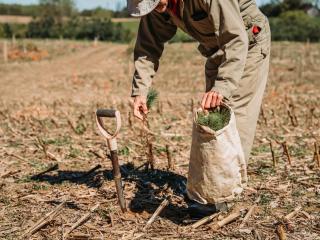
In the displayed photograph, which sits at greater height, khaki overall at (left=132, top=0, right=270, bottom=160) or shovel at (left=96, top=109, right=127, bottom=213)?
khaki overall at (left=132, top=0, right=270, bottom=160)

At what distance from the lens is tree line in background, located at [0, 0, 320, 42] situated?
44.4 meters

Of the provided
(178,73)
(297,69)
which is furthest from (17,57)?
(297,69)

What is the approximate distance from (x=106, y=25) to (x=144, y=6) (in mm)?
56782

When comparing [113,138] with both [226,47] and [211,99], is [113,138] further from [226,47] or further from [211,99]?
[226,47]

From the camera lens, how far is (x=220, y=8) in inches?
131

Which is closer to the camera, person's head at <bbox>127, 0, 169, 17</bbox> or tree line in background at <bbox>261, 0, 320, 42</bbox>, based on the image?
person's head at <bbox>127, 0, 169, 17</bbox>

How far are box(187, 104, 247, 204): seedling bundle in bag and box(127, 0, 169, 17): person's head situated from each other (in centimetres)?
77

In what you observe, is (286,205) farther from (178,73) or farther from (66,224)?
(178,73)

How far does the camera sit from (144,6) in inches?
135

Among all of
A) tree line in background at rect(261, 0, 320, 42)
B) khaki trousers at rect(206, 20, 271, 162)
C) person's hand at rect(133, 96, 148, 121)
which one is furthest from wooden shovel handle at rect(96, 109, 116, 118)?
tree line in background at rect(261, 0, 320, 42)

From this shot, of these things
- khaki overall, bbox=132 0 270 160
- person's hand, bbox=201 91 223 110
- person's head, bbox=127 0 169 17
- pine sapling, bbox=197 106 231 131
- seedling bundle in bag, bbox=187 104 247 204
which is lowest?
seedling bundle in bag, bbox=187 104 247 204

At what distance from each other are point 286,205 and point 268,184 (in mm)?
568

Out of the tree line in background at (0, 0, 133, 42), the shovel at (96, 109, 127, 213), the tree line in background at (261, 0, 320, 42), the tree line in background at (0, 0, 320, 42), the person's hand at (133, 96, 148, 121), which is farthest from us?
the tree line in background at (0, 0, 133, 42)

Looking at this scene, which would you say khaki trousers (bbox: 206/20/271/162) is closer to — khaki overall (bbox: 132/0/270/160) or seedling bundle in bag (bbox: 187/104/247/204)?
khaki overall (bbox: 132/0/270/160)
